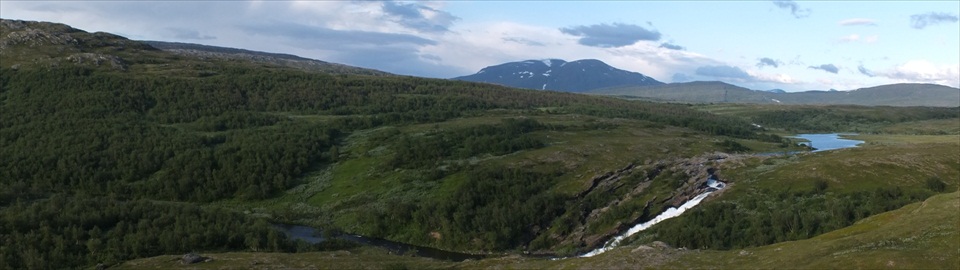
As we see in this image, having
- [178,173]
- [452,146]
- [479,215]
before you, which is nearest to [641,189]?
[479,215]

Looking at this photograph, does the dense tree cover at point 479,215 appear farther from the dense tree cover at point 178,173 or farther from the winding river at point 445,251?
the winding river at point 445,251

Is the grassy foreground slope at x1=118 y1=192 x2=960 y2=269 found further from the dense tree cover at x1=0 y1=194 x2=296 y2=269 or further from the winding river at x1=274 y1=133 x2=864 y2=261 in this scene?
the winding river at x1=274 y1=133 x2=864 y2=261

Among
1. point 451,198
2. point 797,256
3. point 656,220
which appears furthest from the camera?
point 451,198

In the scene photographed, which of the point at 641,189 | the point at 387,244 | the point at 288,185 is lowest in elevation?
the point at 387,244

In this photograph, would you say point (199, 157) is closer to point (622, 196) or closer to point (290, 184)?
point (290, 184)

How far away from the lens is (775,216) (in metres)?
99.1

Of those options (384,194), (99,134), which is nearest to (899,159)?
(384,194)

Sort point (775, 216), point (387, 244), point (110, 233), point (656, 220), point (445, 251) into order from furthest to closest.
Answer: point (387, 244)
point (445, 251)
point (656, 220)
point (775, 216)
point (110, 233)

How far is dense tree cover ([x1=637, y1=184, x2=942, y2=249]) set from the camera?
94.4m

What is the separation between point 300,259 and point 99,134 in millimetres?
127127

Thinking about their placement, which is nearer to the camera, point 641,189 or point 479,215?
point 479,215

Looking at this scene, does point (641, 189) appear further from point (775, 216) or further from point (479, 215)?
point (479, 215)

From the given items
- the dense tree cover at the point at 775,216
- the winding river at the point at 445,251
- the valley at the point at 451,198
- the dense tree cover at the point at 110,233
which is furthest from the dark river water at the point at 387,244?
the dense tree cover at the point at 775,216

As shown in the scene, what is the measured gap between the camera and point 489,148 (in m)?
174
